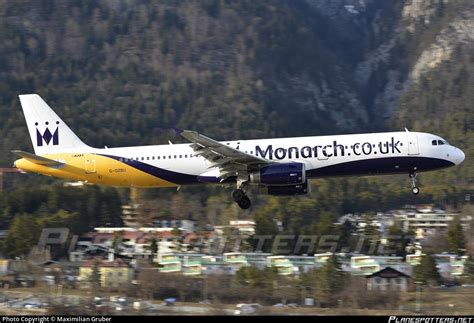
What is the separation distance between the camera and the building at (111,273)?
77.9m

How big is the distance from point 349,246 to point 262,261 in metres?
19.3

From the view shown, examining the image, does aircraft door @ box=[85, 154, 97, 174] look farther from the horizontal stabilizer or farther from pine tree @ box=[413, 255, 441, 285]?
pine tree @ box=[413, 255, 441, 285]

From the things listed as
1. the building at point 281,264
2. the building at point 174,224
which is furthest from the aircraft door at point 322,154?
the building at point 174,224

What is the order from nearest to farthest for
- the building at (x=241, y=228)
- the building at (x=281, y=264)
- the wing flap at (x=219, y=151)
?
1. the wing flap at (x=219, y=151)
2. the building at (x=281, y=264)
3. the building at (x=241, y=228)

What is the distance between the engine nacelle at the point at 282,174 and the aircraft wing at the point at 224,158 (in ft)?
1.63

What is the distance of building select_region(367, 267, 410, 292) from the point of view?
76438 mm

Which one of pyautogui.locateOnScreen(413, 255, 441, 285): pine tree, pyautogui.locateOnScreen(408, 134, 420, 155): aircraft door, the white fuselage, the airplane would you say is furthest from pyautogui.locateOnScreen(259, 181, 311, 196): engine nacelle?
pyautogui.locateOnScreen(413, 255, 441, 285): pine tree

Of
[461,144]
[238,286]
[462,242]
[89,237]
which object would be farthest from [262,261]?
[461,144]

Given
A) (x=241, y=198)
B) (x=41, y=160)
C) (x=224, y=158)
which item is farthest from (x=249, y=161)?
(x=41, y=160)

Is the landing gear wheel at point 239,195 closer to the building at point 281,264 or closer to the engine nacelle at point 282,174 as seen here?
the engine nacelle at point 282,174

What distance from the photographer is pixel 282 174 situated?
5547 centimetres

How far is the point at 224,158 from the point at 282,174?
3534 mm

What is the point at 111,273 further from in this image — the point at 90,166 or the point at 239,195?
the point at 239,195

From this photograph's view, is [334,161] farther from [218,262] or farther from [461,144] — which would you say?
[461,144]
